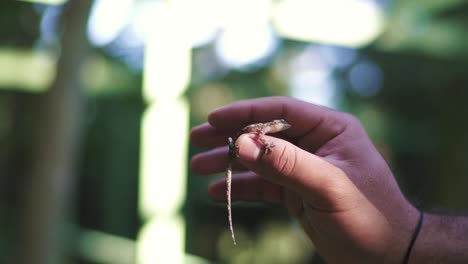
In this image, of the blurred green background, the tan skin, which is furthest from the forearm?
the blurred green background

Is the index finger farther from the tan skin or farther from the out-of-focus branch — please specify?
the out-of-focus branch

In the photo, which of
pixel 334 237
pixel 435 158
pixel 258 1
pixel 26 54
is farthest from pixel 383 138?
pixel 26 54

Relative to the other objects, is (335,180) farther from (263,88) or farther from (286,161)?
(263,88)

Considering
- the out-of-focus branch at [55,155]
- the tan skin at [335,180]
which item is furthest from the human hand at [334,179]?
the out-of-focus branch at [55,155]

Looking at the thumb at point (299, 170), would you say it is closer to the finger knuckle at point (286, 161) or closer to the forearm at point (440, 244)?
the finger knuckle at point (286, 161)

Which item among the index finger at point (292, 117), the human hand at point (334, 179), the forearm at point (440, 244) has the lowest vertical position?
the forearm at point (440, 244)

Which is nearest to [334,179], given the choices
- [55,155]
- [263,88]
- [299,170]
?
[299,170]
